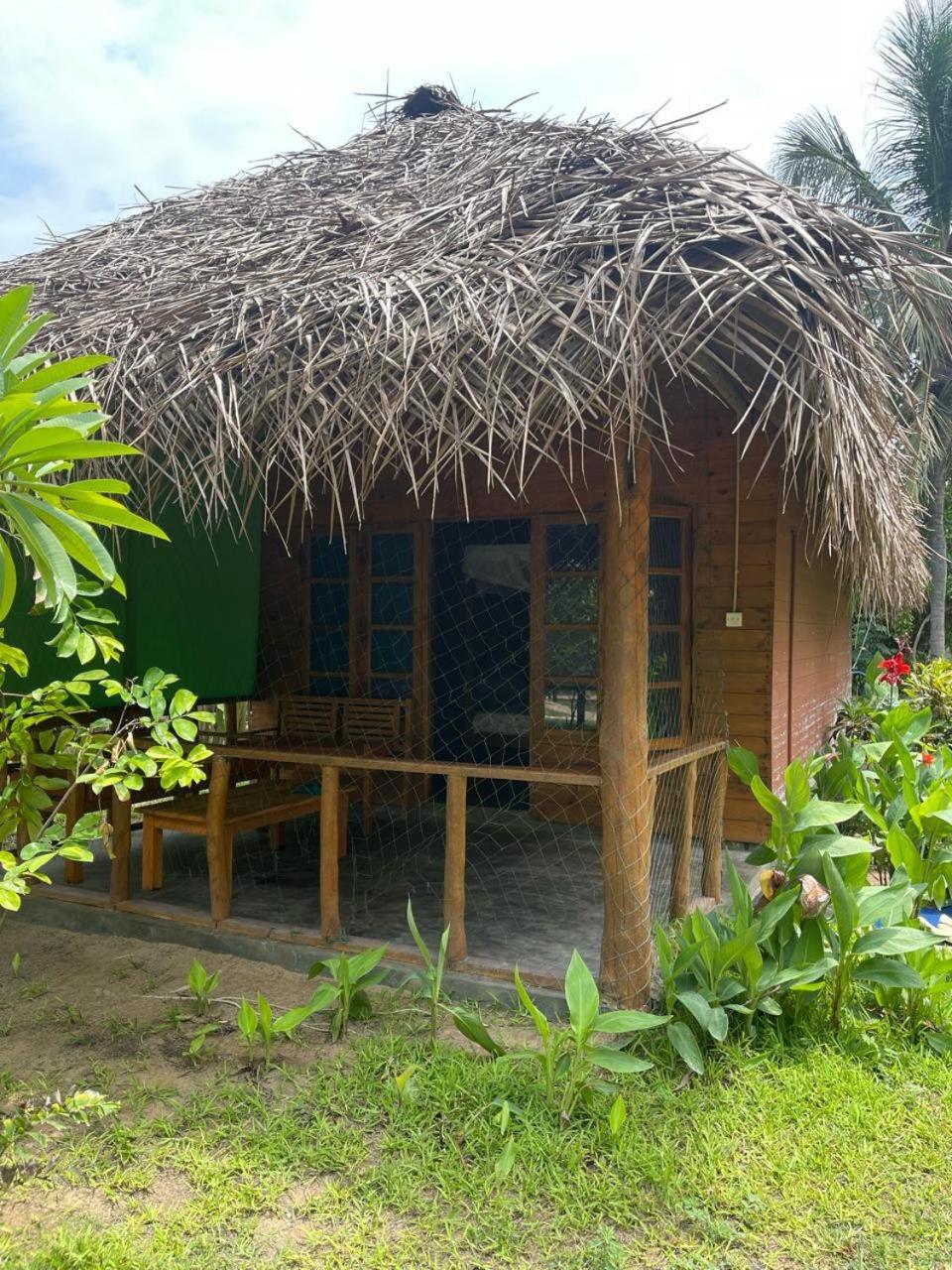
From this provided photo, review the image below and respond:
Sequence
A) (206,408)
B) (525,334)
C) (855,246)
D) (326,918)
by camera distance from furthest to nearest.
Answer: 1. (326,918)
2. (206,408)
3. (855,246)
4. (525,334)

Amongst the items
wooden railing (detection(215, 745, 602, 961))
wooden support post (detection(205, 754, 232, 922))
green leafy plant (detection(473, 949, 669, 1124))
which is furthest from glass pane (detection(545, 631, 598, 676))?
green leafy plant (detection(473, 949, 669, 1124))

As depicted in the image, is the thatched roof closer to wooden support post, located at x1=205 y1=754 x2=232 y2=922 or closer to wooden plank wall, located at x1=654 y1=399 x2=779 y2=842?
wooden plank wall, located at x1=654 y1=399 x2=779 y2=842

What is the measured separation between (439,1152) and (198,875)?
2.62 m

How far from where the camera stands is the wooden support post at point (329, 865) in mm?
3699

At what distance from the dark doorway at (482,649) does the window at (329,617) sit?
0.67 metres

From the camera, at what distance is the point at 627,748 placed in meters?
3.23

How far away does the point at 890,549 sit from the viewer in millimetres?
5660

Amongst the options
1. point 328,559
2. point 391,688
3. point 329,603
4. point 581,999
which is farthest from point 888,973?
point 328,559

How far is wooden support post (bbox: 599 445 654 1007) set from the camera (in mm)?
3199

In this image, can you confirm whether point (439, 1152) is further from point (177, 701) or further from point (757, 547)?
point (757, 547)

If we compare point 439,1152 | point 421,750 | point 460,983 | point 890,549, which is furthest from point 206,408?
point 890,549

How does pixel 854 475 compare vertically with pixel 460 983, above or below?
above

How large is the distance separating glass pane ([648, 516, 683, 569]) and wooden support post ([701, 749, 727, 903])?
131 centimetres

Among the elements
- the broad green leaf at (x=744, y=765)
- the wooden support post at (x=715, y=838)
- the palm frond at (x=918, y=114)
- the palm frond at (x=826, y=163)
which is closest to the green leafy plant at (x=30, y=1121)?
the broad green leaf at (x=744, y=765)
